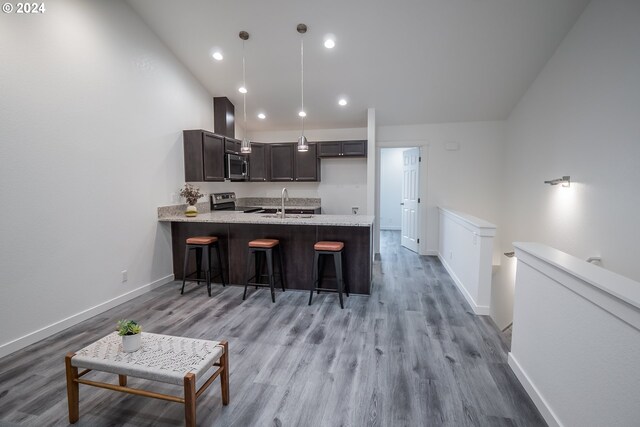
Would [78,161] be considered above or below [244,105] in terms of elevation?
below

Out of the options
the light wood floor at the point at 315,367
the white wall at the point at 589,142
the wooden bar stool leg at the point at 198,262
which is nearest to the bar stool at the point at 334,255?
the light wood floor at the point at 315,367

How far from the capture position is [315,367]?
237 centimetres

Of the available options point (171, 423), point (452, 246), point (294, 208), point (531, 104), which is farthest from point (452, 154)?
point (171, 423)

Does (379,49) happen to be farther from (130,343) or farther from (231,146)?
(130,343)

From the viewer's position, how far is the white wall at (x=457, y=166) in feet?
18.5

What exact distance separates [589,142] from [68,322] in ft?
19.1

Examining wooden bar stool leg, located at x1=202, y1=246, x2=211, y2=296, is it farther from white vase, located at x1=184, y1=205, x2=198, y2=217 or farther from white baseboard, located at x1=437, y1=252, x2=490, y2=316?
white baseboard, located at x1=437, y1=252, x2=490, y2=316

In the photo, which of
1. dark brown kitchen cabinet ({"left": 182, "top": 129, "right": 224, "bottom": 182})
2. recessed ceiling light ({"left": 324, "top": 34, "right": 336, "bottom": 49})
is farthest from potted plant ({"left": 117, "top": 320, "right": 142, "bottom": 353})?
recessed ceiling light ({"left": 324, "top": 34, "right": 336, "bottom": 49})

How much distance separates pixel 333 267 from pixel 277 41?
→ 3144 millimetres

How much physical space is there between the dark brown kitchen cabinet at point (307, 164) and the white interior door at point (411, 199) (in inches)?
76.8

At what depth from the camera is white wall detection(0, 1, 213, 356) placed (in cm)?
258

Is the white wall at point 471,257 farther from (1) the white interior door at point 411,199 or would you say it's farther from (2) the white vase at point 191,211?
(2) the white vase at point 191,211

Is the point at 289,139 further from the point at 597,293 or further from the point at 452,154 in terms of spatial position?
the point at 597,293

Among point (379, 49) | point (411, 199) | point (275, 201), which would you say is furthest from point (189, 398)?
point (411, 199)
